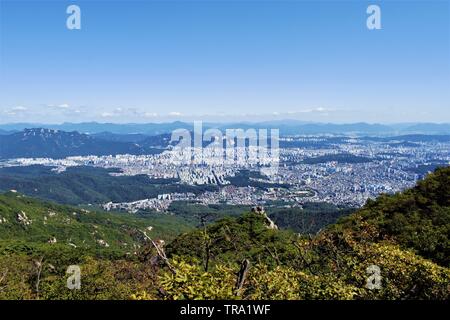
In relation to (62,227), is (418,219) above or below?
above

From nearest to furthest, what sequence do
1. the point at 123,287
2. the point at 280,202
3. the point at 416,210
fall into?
the point at 123,287 < the point at 416,210 < the point at 280,202

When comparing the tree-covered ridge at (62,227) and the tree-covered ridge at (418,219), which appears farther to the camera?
the tree-covered ridge at (62,227)

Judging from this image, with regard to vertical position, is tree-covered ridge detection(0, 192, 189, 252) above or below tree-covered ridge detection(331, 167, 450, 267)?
below

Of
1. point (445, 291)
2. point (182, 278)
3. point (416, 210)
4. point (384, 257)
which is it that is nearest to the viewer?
point (182, 278)

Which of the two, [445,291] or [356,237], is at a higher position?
[445,291]

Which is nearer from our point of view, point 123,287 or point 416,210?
point 123,287

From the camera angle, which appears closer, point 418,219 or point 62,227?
point 418,219

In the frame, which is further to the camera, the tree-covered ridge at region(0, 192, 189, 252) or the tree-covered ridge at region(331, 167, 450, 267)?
the tree-covered ridge at region(0, 192, 189, 252)

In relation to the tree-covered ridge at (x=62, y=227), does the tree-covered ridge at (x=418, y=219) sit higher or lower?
higher
